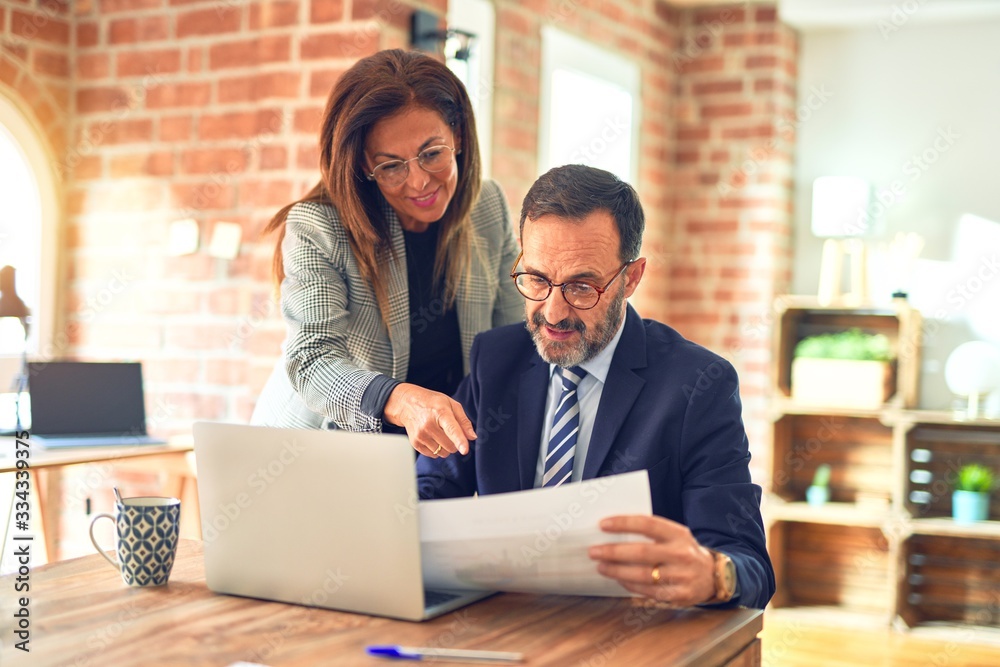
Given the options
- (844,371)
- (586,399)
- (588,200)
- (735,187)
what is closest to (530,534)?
(586,399)

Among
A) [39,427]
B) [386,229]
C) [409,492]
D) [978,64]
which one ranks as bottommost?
[39,427]

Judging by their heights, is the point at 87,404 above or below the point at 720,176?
below

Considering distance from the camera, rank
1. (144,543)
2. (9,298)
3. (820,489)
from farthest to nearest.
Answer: (820,489) < (9,298) < (144,543)

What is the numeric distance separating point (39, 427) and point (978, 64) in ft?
13.1

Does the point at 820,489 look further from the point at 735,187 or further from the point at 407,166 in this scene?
the point at 407,166

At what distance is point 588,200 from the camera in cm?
173

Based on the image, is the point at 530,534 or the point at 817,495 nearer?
the point at 530,534

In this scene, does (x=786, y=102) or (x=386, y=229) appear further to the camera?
(x=786, y=102)

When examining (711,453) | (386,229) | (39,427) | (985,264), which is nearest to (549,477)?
(711,453)

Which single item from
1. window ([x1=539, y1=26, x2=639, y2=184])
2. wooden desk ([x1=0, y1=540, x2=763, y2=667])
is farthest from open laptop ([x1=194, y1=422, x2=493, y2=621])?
window ([x1=539, y1=26, x2=639, y2=184])

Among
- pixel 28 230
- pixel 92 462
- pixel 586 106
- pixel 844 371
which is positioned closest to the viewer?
pixel 92 462

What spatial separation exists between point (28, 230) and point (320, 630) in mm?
2731

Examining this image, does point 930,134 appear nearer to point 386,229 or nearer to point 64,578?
point 386,229

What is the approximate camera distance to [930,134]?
477cm
